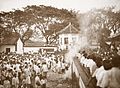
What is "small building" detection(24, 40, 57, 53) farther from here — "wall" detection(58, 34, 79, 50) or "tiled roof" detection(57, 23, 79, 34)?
"tiled roof" detection(57, 23, 79, 34)

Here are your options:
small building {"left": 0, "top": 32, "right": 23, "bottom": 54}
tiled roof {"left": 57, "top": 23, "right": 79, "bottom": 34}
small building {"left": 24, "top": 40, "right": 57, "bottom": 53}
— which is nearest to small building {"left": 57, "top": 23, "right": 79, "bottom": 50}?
tiled roof {"left": 57, "top": 23, "right": 79, "bottom": 34}

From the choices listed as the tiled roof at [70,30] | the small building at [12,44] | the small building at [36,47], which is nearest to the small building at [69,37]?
the tiled roof at [70,30]

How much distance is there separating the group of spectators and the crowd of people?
0.81ft

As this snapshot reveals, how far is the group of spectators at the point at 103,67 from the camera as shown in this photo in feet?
9.38

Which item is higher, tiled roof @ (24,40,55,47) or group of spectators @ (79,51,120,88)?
tiled roof @ (24,40,55,47)

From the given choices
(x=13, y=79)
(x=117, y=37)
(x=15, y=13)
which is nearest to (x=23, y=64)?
(x=13, y=79)

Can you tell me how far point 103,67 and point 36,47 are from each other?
789 millimetres

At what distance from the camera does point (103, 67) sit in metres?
2.92

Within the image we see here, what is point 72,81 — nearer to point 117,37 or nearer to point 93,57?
point 93,57

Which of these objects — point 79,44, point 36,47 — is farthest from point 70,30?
point 36,47

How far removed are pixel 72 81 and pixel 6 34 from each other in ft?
3.06

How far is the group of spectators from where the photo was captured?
9.38 feet

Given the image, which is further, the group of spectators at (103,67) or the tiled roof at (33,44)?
the tiled roof at (33,44)

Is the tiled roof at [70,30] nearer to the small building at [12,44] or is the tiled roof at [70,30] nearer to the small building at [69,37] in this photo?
the small building at [69,37]
